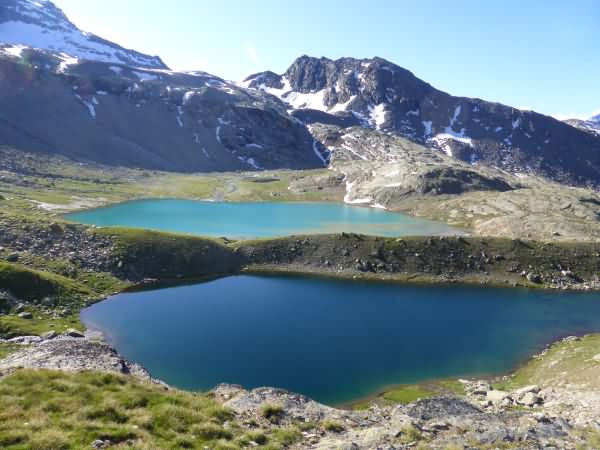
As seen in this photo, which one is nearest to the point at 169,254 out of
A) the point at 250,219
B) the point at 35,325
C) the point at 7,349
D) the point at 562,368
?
the point at 35,325

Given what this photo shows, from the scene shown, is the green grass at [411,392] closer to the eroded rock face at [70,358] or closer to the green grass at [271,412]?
the green grass at [271,412]

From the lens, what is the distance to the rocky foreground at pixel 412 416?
58.8 ft

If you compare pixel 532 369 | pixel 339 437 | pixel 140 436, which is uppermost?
pixel 140 436

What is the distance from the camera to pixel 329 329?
51.6 meters

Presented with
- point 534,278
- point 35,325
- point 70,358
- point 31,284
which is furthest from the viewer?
point 534,278

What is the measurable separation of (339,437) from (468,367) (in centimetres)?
2960

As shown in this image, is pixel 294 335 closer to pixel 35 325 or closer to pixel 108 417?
pixel 35 325

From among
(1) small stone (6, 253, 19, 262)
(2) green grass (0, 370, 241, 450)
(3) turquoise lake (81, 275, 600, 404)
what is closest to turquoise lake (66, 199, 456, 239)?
(3) turquoise lake (81, 275, 600, 404)

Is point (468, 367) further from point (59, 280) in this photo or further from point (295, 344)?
point (59, 280)

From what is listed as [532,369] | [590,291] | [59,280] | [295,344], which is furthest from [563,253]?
[59,280]

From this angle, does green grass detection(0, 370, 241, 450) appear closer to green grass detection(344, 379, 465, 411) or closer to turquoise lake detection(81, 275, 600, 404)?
turquoise lake detection(81, 275, 600, 404)

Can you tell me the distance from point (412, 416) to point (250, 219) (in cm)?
10894

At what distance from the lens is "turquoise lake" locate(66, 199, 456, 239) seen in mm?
107938

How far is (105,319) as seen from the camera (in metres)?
51.3
